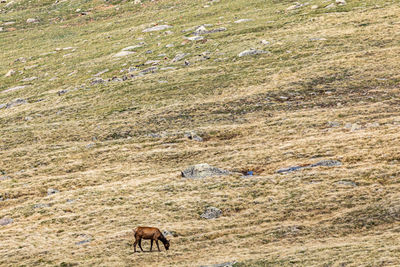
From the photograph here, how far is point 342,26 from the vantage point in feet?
225

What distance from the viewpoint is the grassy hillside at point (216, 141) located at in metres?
23.0

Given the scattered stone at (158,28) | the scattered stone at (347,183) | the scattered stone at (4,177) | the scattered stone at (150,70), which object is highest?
the scattered stone at (158,28)

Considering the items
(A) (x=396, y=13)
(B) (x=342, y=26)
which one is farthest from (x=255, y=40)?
(A) (x=396, y=13)

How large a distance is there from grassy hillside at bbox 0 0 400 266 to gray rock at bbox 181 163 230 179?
66cm

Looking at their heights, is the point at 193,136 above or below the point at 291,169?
below

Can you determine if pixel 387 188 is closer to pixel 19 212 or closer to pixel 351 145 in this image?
pixel 351 145

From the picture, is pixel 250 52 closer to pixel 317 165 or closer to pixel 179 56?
pixel 179 56

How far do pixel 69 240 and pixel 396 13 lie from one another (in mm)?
61563

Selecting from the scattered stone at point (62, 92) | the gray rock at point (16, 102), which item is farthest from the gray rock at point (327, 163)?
the gray rock at point (16, 102)

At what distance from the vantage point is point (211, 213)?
1031 inches

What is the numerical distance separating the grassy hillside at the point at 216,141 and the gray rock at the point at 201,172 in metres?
0.66

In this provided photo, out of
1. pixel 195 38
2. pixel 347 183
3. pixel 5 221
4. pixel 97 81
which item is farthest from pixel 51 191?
pixel 195 38

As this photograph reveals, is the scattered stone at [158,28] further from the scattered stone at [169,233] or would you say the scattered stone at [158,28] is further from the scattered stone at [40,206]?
the scattered stone at [169,233]

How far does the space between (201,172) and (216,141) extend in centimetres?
788
